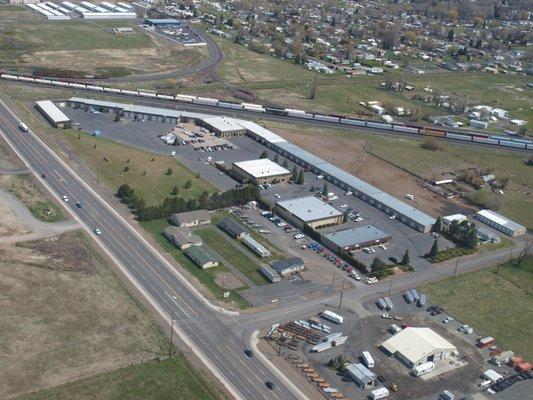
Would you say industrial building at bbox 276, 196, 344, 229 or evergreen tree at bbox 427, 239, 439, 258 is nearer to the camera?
evergreen tree at bbox 427, 239, 439, 258

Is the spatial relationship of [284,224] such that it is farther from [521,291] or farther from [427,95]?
[427,95]

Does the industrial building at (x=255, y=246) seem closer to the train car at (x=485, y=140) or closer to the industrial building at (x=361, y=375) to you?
the industrial building at (x=361, y=375)

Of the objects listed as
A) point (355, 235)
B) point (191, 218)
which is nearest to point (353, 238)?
point (355, 235)

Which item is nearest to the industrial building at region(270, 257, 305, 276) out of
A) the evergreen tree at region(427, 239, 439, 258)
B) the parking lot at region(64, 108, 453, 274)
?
the parking lot at region(64, 108, 453, 274)

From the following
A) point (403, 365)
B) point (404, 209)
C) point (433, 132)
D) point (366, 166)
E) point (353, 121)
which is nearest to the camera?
point (403, 365)

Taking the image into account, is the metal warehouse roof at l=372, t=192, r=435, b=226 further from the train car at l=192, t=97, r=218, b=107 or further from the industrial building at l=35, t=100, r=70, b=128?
the industrial building at l=35, t=100, r=70, b=128

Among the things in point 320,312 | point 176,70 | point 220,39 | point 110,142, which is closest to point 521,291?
point 320,312

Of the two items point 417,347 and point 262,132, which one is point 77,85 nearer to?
point 262,132
